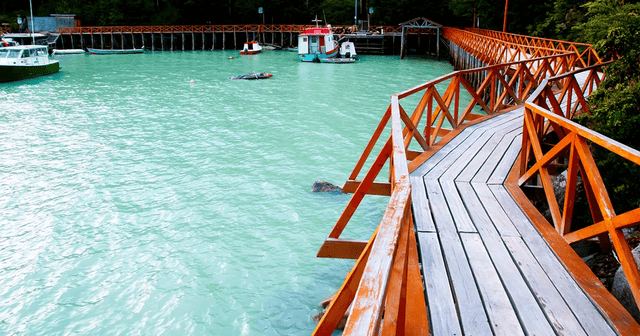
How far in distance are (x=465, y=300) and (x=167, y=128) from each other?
1487 cm

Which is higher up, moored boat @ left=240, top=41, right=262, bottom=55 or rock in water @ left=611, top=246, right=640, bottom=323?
moored boat @ left=240, top=41, right=262, bottom=55

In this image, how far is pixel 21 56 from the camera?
2984cm

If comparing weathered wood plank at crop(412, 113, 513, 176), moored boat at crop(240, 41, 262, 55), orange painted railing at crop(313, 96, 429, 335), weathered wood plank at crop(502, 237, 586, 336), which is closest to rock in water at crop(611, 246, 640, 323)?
weathered wood plank at crop(502, 237, 586, 336)

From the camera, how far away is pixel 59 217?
29.9 ft

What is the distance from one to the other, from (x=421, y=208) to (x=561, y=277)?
1517 millimetres

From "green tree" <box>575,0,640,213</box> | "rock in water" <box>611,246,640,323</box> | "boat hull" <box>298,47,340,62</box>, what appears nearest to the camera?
"rock in water" <box>611,246,640,323</box>

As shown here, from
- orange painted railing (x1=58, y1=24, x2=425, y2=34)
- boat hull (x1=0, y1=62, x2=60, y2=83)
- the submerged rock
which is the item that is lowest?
the submerged rock

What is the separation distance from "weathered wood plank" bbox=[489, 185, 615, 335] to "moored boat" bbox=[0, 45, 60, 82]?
30983 millimetres

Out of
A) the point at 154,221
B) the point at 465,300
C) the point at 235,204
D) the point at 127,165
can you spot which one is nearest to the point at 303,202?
the point at 235,204

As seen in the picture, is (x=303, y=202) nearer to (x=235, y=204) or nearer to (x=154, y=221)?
(x=235, y=204)

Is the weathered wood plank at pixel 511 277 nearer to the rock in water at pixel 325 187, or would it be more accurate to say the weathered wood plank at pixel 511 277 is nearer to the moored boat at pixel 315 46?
the rock in water at pixel 325 187

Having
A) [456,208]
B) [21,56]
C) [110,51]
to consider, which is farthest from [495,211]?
[110,51]

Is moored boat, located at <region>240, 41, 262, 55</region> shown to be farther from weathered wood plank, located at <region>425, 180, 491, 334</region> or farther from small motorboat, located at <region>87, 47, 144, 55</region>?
weathered wood plank, located at <region>425, 180, 491, 334</region>

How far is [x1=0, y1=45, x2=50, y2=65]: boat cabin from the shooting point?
28930 mm
